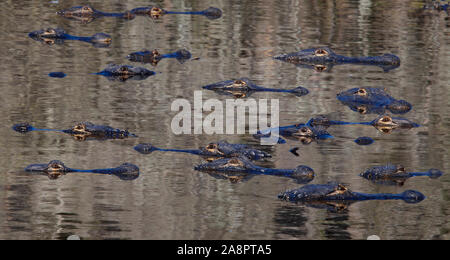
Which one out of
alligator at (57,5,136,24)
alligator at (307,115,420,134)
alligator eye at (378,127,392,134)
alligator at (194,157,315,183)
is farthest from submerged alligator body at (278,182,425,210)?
alligator at (57,5,136,24)

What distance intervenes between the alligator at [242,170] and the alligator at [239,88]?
378 cm

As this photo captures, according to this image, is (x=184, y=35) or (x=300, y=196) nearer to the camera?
(x=300, y=196)

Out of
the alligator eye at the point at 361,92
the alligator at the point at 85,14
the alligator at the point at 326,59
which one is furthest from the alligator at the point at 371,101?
the alligator at the point at 85,14

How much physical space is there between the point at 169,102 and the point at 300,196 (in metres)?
4.14

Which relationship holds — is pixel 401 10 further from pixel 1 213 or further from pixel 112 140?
pixel 1 213

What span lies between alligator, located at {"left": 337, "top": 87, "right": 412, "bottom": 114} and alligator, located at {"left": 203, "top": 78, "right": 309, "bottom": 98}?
0.60 metres

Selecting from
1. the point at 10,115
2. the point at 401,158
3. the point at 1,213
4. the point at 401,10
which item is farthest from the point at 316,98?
the point at 401,10

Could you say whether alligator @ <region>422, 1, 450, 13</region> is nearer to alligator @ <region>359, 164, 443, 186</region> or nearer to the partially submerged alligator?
the partially submerged alligator

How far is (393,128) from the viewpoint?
1225cm

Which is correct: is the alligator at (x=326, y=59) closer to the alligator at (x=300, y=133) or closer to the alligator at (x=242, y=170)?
the alligator at (x=300, y=133)

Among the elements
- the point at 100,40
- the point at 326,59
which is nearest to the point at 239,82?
the point at 326,59

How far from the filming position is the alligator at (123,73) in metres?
14.8

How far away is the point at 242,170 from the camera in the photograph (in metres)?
10.2

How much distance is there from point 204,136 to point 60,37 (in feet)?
22.1
